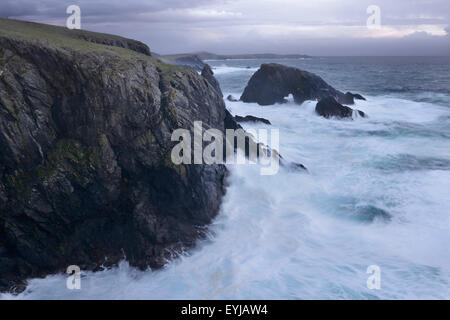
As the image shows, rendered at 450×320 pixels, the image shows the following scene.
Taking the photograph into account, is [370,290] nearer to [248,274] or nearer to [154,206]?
[248,274]

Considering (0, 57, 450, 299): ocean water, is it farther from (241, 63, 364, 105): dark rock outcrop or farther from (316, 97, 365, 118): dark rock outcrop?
(241, 63, 364, 105): dark rock outcrop

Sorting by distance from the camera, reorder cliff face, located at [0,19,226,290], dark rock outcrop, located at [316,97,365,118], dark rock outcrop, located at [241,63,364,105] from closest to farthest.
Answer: cliff face, located at [0,19,226,290] < dark rock outcrop, located at [316,97,365,118] < dark rock outcrop, located at [241,63,364,105]

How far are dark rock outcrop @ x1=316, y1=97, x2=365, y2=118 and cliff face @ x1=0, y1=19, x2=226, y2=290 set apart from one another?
23269mm

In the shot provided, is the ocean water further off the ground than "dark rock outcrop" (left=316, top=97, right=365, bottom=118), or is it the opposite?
"dark rock outcrop" (left=316, top=97, right=365, bottom=118)

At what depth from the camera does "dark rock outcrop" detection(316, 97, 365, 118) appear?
32906mm

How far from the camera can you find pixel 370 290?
10.7m

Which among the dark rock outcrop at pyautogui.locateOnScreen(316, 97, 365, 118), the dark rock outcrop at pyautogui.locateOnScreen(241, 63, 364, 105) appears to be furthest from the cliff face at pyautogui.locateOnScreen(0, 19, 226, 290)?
the dark rock outcrop at pyautogui.locateOnScreen(241, 63, 364, 105)

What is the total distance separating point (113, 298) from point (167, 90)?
27.0 feet

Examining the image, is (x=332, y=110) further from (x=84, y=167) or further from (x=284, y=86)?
(x=84, y=167)

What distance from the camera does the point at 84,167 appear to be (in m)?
11.9

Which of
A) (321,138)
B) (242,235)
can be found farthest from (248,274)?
(321,138)

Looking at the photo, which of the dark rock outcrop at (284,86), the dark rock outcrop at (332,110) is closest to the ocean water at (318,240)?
the dark rock outcrop at (332,110)

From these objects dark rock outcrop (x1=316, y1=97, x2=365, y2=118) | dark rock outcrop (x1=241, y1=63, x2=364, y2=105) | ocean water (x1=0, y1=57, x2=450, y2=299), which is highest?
dark rock outcrop (x1=241, y1=63, x2=364, y2=105)

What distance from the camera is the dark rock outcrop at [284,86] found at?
131 ft
